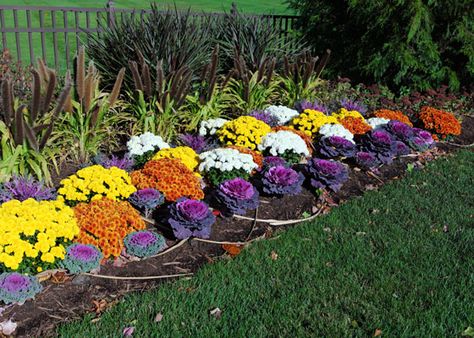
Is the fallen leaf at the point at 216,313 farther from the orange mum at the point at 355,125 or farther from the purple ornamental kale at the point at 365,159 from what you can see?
the orange mum at the point at 355,125

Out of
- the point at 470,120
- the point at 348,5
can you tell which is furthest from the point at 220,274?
the point at 348,5

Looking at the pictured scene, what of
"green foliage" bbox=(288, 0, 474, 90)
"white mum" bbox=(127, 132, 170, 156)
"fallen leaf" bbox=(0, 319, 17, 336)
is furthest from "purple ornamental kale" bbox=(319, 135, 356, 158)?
"green foliage" bbox=(288, 0, 474, 90)

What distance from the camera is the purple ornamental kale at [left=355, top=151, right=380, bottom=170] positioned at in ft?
20.2

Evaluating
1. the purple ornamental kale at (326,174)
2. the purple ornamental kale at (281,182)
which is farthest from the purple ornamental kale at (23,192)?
the purple ornamental kale at (326,174)

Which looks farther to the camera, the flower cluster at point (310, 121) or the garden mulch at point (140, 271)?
the flower cluster at point (310, 121)

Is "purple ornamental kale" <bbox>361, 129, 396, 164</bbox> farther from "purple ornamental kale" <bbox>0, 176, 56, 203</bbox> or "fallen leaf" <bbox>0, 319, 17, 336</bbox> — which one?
"fallen leaf" <bbox>0, 319, 17, 336</bbox>

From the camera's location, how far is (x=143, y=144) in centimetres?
559

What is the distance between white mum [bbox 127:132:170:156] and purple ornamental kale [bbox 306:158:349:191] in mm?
1573

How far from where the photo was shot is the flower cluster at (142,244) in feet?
13.1

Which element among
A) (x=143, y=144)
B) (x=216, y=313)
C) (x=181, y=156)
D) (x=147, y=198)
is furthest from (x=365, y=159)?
(x=216, y=313)

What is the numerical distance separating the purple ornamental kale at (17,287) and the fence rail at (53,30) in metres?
4.95

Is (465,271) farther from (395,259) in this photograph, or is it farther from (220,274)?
(220,274)

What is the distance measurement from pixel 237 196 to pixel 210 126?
207 cm

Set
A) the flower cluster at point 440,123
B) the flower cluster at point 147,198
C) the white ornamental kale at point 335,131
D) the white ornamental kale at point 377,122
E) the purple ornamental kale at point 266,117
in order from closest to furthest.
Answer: the flower cluster at point 147,198 → the white ornamental kale at point 335,131 → the purple ornamental kale at point 266,117 → the white ornamental kale at point 377,122 → the flower cluster at point 440,123
